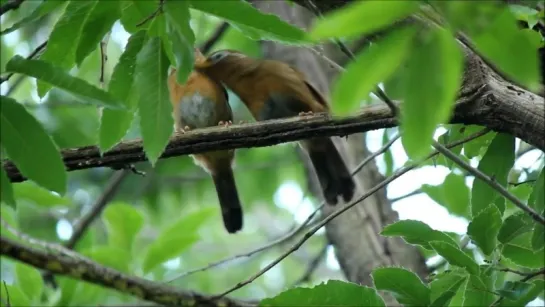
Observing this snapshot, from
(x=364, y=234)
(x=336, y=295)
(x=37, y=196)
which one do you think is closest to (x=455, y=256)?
(x=336, y=295)

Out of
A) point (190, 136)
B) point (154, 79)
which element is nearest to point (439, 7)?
point (154, 79)

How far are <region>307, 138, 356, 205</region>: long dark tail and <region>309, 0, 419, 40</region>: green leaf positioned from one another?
338cm

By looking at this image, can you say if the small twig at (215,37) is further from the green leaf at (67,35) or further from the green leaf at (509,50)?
the green leaf at (509,50)

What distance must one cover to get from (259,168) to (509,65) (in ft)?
16.9

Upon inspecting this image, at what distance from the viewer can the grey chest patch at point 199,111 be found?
4969 mm

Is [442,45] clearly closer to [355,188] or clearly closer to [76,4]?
[76,4]

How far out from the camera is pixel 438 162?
3.04 m

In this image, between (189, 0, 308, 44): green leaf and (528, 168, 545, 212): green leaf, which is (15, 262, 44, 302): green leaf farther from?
(528, 168, 545, 212): green leaf

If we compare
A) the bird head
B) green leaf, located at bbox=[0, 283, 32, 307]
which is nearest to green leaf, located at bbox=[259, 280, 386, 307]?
green leaf, located at bbox=[0, 283, 32, 307]

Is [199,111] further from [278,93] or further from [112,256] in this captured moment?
[112,256]

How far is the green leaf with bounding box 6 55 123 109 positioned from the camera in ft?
5.99

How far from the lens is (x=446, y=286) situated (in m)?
2.35

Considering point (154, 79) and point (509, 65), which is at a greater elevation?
point (154, 79)

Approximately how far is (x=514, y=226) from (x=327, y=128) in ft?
2.07
